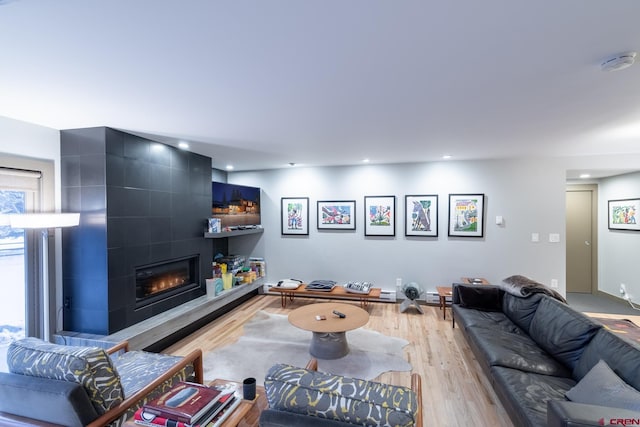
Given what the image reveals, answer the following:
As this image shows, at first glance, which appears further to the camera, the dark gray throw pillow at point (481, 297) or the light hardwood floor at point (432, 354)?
the dark gray throw pillow at point (481, 297)

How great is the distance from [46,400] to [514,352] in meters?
3.17

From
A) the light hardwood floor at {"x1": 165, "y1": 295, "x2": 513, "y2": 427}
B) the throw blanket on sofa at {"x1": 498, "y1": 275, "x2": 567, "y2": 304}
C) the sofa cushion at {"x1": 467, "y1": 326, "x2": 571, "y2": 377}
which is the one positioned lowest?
the light hardwood floor at {"x1": 165, "y1": 295, "x2": 513, "y2": 427}

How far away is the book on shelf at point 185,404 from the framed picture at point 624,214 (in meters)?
6.32

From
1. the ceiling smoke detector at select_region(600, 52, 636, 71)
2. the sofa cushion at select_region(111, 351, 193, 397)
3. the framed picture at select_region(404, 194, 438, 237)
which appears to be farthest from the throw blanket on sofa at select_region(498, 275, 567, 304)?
the sofa cushion at select_region(111, 351, 193, 397)

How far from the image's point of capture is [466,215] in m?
4.70

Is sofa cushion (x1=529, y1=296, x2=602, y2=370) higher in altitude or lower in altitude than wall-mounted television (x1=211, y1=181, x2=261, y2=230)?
lower

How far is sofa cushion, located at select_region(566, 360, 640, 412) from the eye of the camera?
1.43 meters

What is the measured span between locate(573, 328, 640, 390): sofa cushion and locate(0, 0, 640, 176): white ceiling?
1.72 metres

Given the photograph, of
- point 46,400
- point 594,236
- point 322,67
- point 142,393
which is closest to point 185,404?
point 142,393

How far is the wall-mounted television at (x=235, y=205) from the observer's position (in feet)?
15.2

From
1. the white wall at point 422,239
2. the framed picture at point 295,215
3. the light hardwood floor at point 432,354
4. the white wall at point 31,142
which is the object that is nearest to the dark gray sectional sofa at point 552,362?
the light hardwood floor at point 432,354

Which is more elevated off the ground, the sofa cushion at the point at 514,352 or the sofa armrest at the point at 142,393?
the sofa armrest at the point at 142,393

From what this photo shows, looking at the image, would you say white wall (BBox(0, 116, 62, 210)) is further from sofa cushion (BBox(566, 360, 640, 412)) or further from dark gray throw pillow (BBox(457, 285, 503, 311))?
dark gray throw pillow (BBox(457, 285, 503, 311))

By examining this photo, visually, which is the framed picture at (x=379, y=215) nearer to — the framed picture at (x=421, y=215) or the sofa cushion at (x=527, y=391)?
the framed picture at (x=421, y=215)
